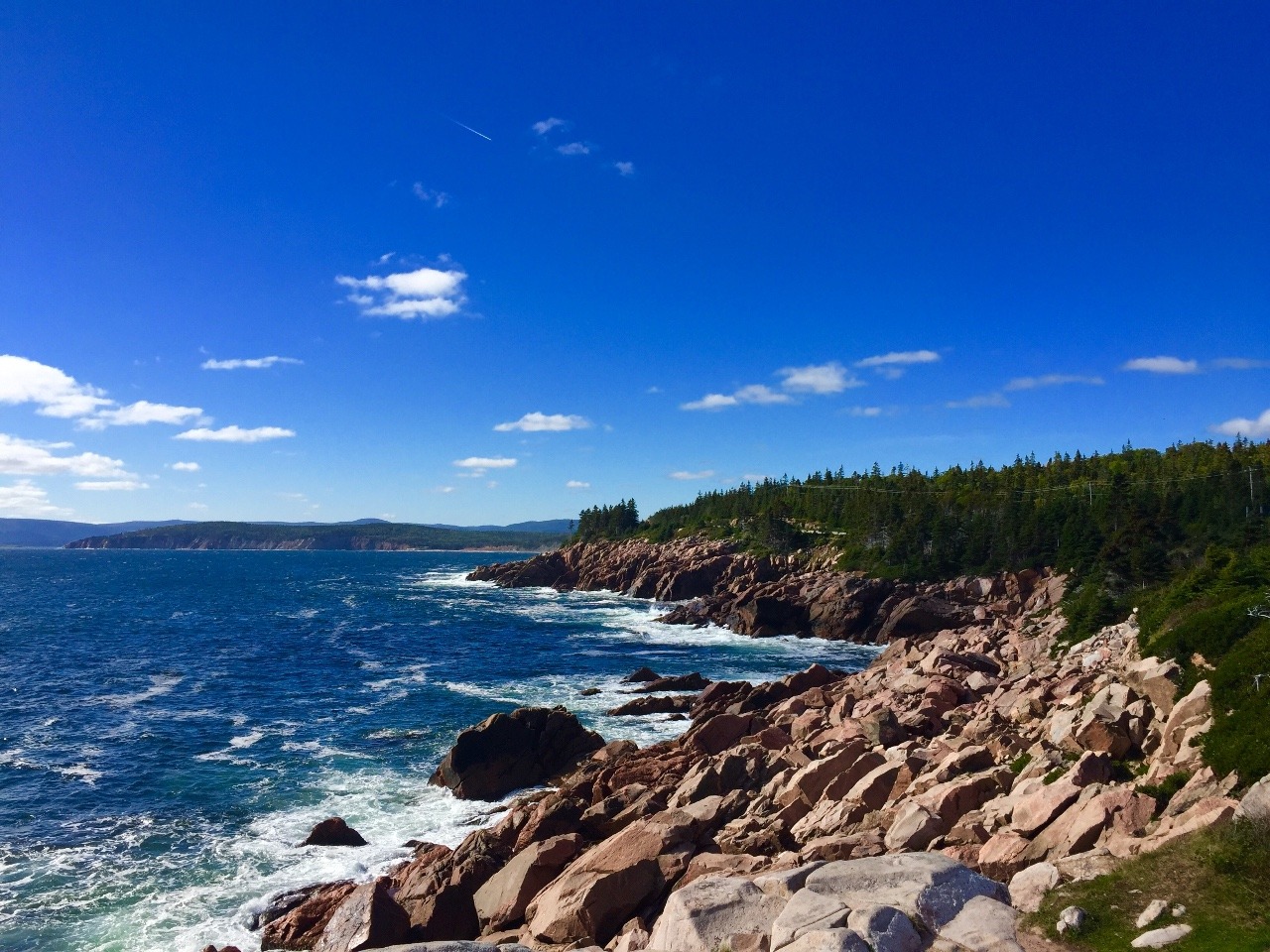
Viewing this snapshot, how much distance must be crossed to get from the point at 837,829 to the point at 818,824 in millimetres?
770

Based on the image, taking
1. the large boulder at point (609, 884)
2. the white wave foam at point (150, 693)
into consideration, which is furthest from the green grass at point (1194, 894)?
the white wave foam at point (150, 693)

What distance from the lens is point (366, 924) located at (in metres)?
21.2

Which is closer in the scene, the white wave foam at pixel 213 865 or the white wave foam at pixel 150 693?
the white wave foam at pixel 213 865

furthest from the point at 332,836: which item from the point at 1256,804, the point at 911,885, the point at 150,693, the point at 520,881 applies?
the point at 150,693

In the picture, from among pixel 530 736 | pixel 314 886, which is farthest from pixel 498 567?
pixel 314 886

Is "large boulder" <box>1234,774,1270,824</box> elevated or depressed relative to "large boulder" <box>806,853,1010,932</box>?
elevated

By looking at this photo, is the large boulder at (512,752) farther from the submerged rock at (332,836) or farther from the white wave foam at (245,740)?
the white wave foam at (245,740)

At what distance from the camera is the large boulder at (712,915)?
15398mm

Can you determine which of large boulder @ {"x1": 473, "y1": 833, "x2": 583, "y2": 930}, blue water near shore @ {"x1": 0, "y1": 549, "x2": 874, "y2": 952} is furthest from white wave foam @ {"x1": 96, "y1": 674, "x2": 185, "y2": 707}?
large boulder @ {"x1": 473, "y1": 833, "x2": 583, "y2": 930}

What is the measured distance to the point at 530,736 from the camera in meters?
38.9

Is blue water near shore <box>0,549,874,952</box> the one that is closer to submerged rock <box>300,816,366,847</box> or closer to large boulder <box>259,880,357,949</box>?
submerged rock <box>300,816,366,847</box>

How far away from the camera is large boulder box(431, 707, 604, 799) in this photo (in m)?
36.1

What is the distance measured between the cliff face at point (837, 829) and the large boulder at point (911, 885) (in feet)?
0.16

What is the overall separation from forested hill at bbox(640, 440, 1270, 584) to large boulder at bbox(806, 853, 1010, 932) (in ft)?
171
